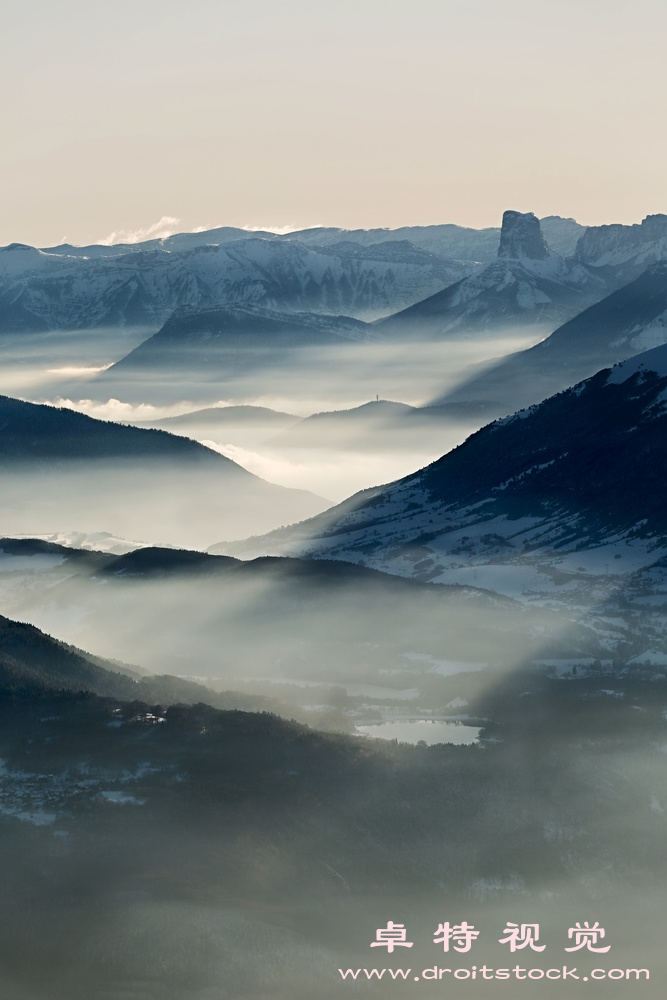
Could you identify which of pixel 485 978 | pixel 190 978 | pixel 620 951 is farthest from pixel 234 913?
pixel 620 951

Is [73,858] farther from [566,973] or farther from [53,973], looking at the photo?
[566,973]

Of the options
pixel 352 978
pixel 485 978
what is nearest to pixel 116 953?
pixel 352 978

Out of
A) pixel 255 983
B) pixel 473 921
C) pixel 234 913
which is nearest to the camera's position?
pixel 255 983

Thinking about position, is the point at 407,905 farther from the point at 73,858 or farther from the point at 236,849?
the point at 73,858

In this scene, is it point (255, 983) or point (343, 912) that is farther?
point (343, 912)

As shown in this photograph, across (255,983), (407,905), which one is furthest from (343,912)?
(255,983)

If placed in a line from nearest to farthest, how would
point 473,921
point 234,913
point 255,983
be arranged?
1. point 255,983
2. point 234,913
3. point 473,921

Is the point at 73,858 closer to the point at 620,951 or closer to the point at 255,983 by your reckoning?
the point at 255,983

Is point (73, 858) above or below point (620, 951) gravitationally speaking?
above
